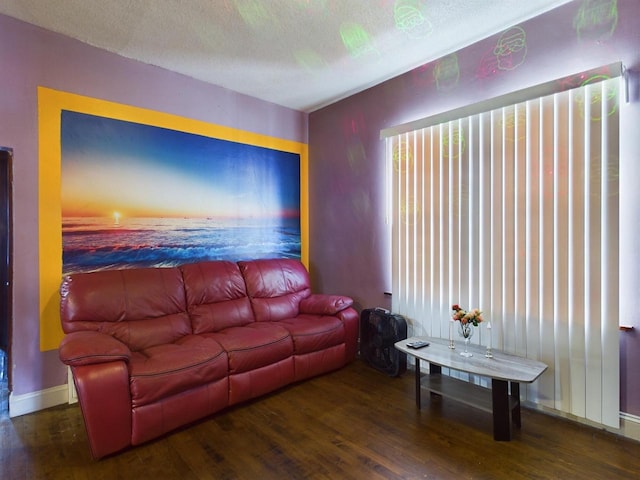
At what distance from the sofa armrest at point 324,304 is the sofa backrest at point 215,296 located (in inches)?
23.4

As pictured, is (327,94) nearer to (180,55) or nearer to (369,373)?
(180,55)

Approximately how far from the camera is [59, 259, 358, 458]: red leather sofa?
2.00 meters

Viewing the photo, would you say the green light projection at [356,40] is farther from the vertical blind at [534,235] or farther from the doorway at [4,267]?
the doorway at [4,267]

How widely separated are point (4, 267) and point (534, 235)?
4.84 m

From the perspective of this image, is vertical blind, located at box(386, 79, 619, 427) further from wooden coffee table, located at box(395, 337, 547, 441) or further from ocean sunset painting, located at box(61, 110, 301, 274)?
ocean sunset painting, located at box(61, 110, 301, 274)

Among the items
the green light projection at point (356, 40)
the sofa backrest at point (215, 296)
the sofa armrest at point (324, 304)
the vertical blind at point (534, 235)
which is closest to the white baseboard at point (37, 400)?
the sofa backrest at point (215, 296)

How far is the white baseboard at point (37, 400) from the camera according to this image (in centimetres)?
246

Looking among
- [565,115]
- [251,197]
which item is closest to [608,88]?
[565,115]

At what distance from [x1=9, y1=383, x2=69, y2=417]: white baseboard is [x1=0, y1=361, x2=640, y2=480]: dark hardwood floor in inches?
2.5

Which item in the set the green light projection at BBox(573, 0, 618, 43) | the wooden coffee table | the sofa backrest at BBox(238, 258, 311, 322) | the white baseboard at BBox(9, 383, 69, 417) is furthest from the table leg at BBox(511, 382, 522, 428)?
the white baseboard at BBox(9, 383, 69, 417)

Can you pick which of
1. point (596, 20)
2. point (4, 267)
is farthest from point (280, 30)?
point (4, 267)

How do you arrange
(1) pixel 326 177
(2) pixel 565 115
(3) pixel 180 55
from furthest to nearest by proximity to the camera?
(1) pixel 326 177, (3) pixel 180 55, (2) pixel 565 115

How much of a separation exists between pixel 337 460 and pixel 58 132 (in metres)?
3.10

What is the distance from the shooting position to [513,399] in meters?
2.32
